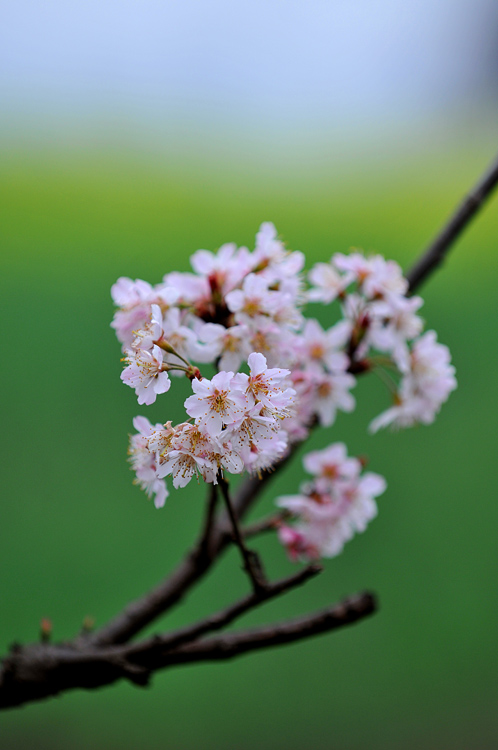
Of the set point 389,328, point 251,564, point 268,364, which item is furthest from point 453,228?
point 251,564

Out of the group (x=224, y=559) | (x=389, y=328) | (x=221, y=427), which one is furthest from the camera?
(x=224, y=559)

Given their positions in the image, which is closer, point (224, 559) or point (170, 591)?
point (170, 591)

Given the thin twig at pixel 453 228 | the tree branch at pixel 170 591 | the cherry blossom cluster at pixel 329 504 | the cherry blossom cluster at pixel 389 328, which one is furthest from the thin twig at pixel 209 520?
the thin twig at pixel 453 228

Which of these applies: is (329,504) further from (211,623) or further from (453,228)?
(453,228)

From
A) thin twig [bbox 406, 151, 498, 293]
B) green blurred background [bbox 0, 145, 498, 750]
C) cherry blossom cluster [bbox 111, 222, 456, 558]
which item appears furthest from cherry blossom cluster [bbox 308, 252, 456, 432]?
green blurred background [bbox 0, 145, 498, 750]

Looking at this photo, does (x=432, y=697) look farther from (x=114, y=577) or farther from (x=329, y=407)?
(x=329, y=407)

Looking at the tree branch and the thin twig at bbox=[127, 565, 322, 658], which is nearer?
the thin twig at bbox=[127, 565, 322, 658]

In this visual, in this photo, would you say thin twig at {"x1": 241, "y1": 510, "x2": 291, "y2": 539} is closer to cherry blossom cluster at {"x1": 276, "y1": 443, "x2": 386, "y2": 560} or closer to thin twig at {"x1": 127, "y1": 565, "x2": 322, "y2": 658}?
cherry blossom cluster at {"x1": 276, "y1": 443, "x2": 386, "y2": 560}
